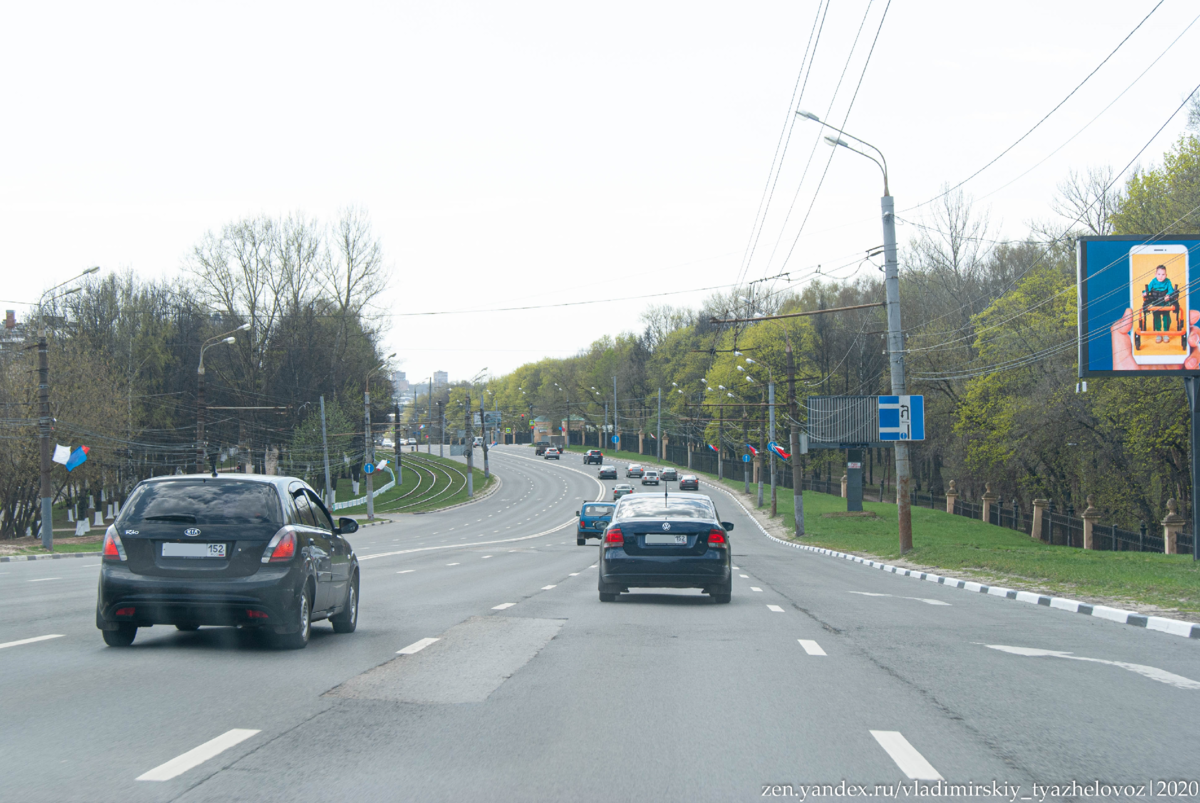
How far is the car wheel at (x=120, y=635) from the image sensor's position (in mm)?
8812

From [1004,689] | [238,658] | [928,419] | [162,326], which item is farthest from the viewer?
[162,326]

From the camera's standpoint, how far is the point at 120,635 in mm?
8859

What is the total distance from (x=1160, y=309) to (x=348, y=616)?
23.1m

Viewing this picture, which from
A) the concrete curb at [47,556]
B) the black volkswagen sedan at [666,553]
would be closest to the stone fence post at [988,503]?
the concrete curb at [47,556]

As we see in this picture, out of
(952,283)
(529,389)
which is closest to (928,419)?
(952,283)

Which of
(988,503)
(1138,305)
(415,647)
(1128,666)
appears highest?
(1138,305)

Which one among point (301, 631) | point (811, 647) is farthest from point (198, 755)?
point (811, 647)

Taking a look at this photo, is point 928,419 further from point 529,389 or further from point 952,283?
point 529,389

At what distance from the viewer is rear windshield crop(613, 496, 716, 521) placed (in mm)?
13938

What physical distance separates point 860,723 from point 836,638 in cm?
424

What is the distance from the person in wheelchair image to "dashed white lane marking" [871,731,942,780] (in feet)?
77.5

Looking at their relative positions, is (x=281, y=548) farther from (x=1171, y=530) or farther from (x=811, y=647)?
(x=1171, y=530)

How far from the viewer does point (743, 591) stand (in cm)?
1684

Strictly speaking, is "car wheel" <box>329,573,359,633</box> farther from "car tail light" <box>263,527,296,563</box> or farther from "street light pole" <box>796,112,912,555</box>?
"street light pole" <box>796,112,912,555</box>
